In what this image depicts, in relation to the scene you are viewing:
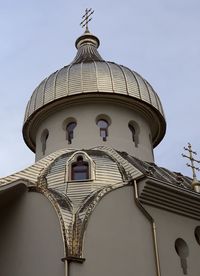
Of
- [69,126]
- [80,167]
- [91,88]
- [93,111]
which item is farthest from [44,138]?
[80,167]

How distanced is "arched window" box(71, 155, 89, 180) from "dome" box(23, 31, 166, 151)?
3.43 metres

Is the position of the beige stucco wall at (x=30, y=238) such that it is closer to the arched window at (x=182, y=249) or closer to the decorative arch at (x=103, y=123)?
the arched window at (x=182, y=249)

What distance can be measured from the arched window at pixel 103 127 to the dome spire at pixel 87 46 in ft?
10.5

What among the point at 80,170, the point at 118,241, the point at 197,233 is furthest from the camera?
the point at 197,233

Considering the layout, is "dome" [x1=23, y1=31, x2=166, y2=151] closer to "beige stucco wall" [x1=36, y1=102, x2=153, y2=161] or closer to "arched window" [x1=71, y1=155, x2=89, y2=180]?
"beige stucco wall" [x1=36, y1=102, x2=153, y2=161]

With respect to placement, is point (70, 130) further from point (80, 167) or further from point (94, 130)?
point (80, 167)

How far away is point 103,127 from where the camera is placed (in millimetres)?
15344

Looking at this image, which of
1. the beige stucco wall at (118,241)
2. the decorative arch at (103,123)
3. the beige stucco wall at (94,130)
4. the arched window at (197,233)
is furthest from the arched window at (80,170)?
the arched window at (197,233)

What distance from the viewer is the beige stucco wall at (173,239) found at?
37.2ft

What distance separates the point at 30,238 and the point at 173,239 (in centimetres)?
360

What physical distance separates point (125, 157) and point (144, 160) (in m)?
1.62

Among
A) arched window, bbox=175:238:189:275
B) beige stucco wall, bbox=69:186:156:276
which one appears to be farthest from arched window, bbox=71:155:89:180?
arched window, bbox=175:238:189:275

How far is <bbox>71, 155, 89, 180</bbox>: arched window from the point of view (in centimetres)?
1232

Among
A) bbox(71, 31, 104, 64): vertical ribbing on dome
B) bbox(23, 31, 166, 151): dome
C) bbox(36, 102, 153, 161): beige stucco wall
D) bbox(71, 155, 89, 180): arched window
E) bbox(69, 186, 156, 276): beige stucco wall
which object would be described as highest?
bbox(71, 31, 104, 64): vertical ribbing on dome
